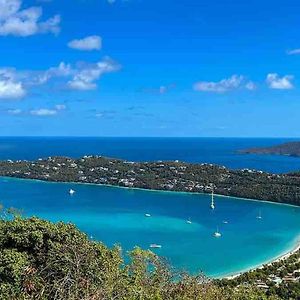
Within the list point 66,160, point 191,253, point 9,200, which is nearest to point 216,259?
point 191,253

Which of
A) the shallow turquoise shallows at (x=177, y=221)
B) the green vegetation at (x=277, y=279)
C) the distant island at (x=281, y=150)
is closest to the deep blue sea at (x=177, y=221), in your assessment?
the shallow turquoise shallows at (x=177, y=221)

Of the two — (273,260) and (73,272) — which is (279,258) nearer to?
(273,260)

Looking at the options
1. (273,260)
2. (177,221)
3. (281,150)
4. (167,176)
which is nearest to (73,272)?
(273,260)

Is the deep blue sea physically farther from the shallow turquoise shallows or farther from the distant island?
the distant island

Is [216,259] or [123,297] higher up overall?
[123,297]

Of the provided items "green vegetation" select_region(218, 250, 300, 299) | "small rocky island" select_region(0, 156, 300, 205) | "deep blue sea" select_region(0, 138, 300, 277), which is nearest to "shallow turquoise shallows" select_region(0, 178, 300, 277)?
"deep blue sea" select_region(0, 138, 300, 277)

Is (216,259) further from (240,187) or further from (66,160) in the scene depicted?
(66,160)
